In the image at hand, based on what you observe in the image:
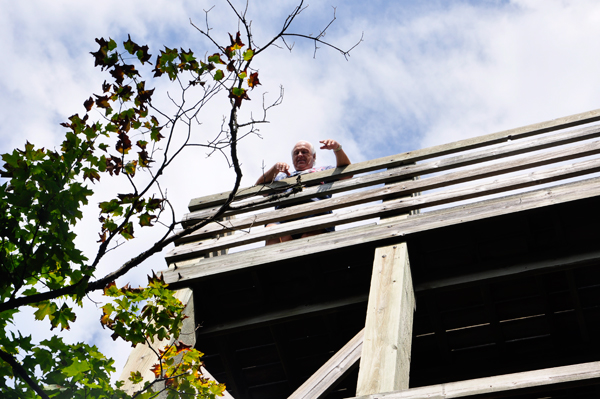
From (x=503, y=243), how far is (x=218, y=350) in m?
2.47

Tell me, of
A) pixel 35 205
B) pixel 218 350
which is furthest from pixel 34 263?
pixel 218 350

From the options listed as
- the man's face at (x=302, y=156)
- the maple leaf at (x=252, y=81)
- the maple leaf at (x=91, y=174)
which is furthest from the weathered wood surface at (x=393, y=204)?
the maple leaf at (x=91, y=174)

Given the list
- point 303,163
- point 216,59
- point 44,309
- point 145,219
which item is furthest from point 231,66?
point 303,163

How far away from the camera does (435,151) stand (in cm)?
558

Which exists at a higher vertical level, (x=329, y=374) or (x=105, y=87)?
(x=105, y=87)

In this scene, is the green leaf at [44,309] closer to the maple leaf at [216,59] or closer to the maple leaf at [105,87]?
the maple leaf at [105,87]

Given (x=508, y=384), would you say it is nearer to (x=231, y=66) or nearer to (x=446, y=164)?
(x=231, y=66)

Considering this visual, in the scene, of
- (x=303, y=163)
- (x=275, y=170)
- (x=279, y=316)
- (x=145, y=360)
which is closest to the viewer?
(x=145, y=360)

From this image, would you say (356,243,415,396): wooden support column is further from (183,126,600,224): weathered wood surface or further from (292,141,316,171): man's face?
(292,141,316,171): man's face

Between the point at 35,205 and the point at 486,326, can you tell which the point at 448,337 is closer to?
the point at 486,326

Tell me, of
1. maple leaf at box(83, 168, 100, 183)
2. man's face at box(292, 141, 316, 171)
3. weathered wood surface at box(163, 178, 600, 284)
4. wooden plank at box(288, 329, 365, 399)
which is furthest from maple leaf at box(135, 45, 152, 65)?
man's face at box(292, 141, 316, 171)

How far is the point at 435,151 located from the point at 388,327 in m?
2.46

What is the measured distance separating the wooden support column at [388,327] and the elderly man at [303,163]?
4.54 feet

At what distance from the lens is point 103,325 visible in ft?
9.36
